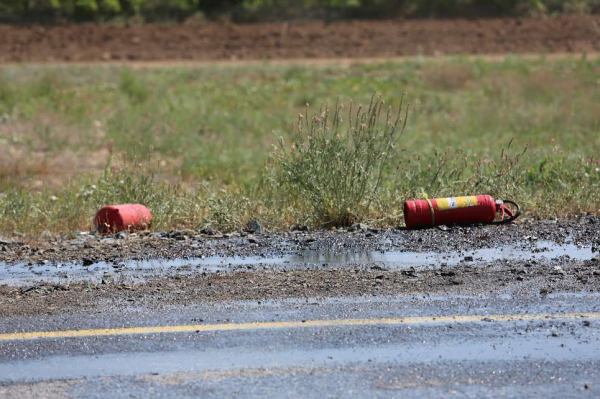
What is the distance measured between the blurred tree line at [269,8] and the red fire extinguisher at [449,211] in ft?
84.0

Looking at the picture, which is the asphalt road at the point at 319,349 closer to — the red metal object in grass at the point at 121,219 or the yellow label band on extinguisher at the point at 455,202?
the yellow label band on extinguisher at the point at 455,202

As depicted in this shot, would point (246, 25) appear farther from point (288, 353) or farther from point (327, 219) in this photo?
point (288, 353)

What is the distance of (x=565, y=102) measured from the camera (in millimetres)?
20797

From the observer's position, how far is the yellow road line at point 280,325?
19.8 ft

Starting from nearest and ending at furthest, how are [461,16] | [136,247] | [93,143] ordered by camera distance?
[136,247], [93,143], [461,16]

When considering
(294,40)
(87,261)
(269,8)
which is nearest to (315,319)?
(87,261)

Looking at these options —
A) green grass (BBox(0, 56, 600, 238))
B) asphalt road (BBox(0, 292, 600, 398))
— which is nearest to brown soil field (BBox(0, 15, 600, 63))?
green grass (BBox(0, 56, 600, 238))

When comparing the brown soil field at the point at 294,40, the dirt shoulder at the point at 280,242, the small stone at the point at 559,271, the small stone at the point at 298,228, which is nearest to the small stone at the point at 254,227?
the dirt shoulder at the point at 280,242

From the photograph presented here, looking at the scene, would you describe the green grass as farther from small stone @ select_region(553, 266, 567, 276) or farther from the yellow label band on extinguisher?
small stone @ select_region(553, 266, 567, 276)

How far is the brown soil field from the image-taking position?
29000 millimetres

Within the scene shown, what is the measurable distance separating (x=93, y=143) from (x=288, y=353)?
12.8 m

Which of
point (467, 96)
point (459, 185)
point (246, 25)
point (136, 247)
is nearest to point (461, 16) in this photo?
point (246, 25)

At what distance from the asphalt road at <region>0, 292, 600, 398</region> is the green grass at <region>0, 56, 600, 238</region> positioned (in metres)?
3.54

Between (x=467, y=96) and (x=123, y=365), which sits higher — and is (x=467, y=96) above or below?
below
